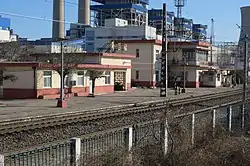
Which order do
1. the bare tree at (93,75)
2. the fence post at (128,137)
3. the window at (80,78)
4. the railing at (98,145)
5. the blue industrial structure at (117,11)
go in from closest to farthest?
the railing at (98,145), the fence post at (128,137), the bare tree at (93,75), the window at (80,78), the blue industrial structure at (117,11)

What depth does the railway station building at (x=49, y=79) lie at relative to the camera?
118 feet

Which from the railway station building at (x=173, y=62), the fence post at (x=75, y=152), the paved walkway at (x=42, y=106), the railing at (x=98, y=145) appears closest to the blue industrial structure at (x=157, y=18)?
the railway station building at (x=173, y=62)

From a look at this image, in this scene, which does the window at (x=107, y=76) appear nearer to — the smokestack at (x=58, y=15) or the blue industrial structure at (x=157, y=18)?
the smokestack at (x=58, y=15)

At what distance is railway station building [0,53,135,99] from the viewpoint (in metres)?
35.9

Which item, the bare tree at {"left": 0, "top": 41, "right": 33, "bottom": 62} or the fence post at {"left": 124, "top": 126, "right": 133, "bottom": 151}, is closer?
the fence post at {"left": 124, "top": 126, "right": 133, "bottom": 151}

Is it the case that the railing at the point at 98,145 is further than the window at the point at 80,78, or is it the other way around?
the window at the point at 80,78

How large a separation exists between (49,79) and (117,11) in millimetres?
69375

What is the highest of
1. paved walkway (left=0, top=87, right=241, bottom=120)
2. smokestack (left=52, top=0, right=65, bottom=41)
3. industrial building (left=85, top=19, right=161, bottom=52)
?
smokestack (left=52, top=0, right=65, bottom=41)

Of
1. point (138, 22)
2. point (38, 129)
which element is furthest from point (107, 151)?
point (138, 22)

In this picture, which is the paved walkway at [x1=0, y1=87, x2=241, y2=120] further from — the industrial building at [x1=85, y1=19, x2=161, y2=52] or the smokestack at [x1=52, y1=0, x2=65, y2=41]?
the smokestack at [x1=52, y1=0, x2=65, y2=41]

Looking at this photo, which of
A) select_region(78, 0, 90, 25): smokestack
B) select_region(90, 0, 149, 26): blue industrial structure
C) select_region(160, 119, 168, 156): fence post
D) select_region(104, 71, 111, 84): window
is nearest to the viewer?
select_region(160, 119, 168, 156): fence post

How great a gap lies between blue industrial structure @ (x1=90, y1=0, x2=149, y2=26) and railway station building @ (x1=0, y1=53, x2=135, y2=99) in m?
57.1

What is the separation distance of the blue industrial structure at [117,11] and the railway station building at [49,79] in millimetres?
57076

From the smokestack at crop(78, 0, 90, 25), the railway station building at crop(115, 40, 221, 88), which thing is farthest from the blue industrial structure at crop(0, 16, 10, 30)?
the railway station building at crop(115, 40, 221, 88)
